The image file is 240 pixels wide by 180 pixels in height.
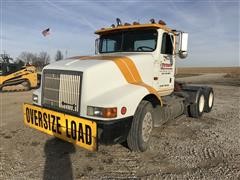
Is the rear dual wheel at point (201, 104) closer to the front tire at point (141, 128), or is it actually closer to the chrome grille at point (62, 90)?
the front tire at point (141, 128)

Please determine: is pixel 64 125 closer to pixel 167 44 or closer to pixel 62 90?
pixel 62 90

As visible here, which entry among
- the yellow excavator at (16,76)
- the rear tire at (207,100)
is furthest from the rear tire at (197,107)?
the yellow excavator at (16,76)

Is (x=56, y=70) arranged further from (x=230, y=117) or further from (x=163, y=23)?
(x=230, y=117)

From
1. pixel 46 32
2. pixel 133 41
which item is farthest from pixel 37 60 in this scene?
pixel 133 41

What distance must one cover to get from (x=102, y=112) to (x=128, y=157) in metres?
1.34

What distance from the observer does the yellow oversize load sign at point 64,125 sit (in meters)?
4.12

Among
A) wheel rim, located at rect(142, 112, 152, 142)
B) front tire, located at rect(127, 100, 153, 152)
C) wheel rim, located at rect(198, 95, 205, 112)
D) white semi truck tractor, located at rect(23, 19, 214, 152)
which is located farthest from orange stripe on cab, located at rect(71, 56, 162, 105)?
wheel rim, located at rect(198, 95, 205, 112)

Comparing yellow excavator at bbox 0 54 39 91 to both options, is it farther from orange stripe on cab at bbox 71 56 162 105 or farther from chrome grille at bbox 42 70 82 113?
orange stripe on cab at bbox 71 56 162 105

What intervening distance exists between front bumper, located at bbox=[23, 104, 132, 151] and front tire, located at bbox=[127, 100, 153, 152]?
0.78 ft

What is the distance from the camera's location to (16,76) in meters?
16.4

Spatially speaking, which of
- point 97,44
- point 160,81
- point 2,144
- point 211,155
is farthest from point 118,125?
point 97,44

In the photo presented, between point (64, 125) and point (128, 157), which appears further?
point (128, 157)

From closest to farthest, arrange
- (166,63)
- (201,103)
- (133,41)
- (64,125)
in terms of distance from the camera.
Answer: (64,125) → (133,41) → (166,63) → (201,103)

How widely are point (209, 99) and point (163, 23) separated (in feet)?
15.0
